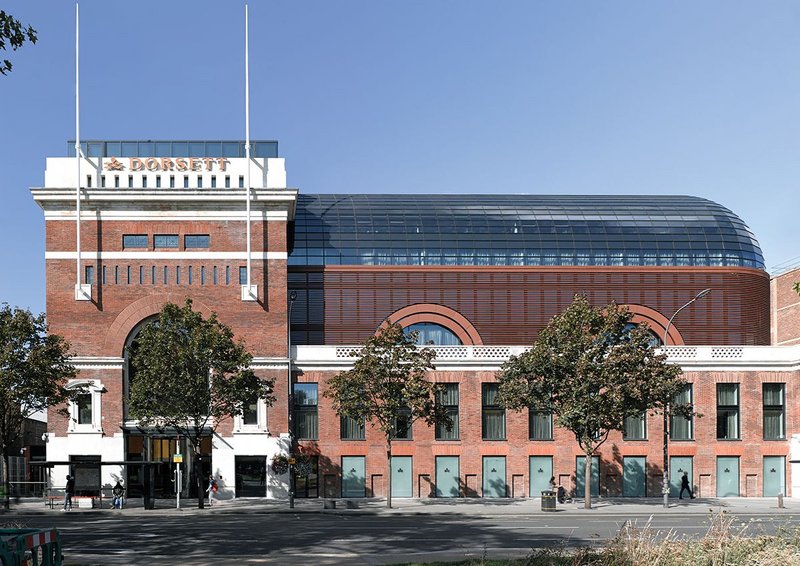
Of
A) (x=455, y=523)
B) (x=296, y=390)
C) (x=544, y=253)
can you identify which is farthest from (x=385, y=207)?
(x=455, y=523)

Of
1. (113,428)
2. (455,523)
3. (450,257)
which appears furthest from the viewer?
(450,257)

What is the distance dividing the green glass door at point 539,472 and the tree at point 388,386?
10.6 metres

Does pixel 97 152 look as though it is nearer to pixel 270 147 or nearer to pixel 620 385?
pixel 270 147

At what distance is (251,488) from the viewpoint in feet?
201

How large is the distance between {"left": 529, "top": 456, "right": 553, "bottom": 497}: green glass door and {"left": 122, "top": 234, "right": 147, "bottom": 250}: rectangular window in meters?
27.7

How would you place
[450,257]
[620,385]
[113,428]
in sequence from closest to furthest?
[620,385] < [113,428] < [450,257]

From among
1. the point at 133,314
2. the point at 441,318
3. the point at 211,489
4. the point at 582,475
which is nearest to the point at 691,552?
the point at 211,489

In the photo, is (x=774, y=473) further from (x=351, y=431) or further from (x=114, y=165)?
(x=114, y=165)

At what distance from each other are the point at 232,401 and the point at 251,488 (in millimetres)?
9900

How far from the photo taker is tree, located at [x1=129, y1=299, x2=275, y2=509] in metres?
52.4

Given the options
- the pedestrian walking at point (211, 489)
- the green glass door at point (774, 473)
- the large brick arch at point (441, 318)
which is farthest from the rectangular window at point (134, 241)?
the green glass door at point (774, 473)

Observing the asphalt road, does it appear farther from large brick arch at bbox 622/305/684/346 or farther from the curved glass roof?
the curved glass roof

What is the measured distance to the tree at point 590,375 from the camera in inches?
2076

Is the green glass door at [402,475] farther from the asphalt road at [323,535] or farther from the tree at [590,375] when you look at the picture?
the asphalt road at [323,535]
